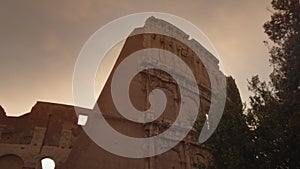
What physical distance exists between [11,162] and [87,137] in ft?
18.1

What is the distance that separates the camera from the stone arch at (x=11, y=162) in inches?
768

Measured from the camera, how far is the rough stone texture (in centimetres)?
1916

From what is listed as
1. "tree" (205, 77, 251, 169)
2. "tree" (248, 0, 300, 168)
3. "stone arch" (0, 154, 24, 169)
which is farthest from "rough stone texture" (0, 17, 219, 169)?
"tree" (248, 0, 300, 168)

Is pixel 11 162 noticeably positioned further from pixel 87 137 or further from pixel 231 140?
pixel 231 140

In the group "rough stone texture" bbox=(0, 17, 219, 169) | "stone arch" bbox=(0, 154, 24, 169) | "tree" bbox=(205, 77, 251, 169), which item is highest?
"rough stone texture" bbox=(0, 17, 219, 169)

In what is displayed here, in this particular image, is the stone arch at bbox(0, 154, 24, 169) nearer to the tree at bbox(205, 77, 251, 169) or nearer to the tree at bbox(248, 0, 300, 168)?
the tree at bbox(205, 77, 251, 169)

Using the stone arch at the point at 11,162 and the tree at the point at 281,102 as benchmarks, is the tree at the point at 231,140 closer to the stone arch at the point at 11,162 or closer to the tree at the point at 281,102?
the tree at the point at 281,102

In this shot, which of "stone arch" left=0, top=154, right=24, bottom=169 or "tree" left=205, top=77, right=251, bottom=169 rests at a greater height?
"stone arch" left=0, top=154, right=24, bottom=169

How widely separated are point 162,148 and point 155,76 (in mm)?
6473

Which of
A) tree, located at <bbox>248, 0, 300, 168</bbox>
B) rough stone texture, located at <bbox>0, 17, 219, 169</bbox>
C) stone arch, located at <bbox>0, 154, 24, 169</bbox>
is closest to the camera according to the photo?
tree, located at <bbox>248, 0, 300, 168</bbox>

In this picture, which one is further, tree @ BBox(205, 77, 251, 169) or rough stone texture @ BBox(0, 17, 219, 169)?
rough stone texture @ BBox(0, 17, 219, 169)

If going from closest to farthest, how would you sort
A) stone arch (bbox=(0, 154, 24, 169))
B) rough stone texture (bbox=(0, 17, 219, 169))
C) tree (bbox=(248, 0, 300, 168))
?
1. tree (bbox=(248, 0, 300, 168))
2. rough stone texture (bbox=(0, 17, 219, 169))
3. stone arch (bbox=(0, 154, 24, 169))

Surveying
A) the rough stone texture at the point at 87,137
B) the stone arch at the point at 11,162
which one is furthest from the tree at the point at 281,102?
the stone arch at the point at 11,162

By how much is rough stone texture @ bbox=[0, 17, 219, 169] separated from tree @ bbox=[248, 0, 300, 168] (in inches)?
313
